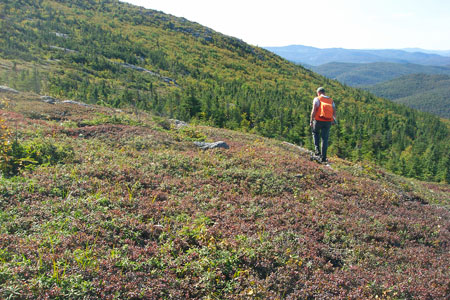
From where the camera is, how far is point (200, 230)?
18.5 feet

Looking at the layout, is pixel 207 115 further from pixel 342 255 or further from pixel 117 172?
pixel 342 255

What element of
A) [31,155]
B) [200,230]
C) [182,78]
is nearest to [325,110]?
[200,230]

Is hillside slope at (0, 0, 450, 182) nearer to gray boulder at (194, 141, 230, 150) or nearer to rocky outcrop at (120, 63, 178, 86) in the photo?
rocky outcrop at (120, 63, 178, 86)

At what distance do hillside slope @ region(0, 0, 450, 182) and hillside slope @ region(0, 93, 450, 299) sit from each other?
12578 mm

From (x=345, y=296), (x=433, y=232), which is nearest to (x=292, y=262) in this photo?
(x=345, y=296)

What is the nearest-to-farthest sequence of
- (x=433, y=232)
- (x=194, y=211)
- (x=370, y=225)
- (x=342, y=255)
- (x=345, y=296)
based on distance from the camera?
(x=345, y=296) → (x=342, y=255) → (x=194, y=211) → (x=370, y=225) → (x=433, y=232)

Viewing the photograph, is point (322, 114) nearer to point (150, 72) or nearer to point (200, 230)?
point (200, 230)

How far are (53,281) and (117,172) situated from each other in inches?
166

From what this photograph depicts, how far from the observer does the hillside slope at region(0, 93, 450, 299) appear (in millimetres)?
4266

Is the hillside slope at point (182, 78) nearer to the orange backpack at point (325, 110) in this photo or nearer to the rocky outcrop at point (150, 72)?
the rocky outcrop at point (150, 72)

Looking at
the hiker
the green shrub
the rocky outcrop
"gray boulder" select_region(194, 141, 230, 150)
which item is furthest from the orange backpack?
the rocky outcrop

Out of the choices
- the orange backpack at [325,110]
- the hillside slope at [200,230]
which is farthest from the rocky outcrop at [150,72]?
the hillside slope at [200,230]

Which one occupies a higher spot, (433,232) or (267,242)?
(267,242)

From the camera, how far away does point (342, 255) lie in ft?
19.2
